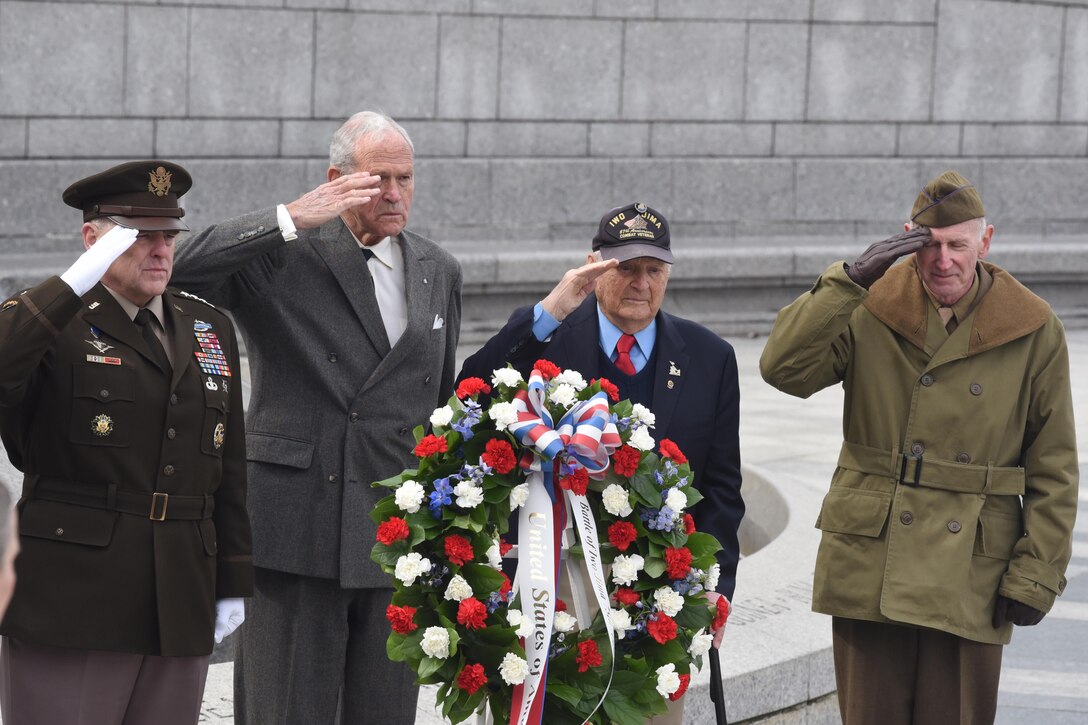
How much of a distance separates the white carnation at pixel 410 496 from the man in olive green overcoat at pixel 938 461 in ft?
4.06

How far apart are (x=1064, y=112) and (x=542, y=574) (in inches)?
565

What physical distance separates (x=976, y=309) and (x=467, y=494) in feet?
5.28

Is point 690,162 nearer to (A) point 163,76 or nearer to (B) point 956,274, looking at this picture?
(A) point 163,76

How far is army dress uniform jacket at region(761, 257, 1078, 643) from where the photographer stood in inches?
163

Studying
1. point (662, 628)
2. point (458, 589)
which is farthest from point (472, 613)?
point (662, 628)

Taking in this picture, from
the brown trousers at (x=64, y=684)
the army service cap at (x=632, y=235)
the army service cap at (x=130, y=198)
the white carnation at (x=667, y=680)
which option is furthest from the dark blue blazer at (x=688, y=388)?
the brown trousers at (x=64, y=684)

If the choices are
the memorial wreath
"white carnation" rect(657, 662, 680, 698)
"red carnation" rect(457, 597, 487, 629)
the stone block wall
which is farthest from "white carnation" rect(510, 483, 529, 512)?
the stone block wall

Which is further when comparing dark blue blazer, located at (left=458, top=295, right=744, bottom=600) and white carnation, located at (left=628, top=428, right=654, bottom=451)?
dark blue blazer, located at (left=458, top=295, right=744, bottom=600)

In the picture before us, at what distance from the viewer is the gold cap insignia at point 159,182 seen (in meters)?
3.60

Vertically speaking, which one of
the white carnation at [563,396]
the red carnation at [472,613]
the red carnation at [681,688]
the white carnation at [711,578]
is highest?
the white carnation at [563,396]

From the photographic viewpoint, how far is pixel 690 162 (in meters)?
14.8

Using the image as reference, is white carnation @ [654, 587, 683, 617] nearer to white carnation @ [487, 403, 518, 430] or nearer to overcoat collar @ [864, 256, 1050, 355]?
white carnation @ [487, 403, 518, 430]

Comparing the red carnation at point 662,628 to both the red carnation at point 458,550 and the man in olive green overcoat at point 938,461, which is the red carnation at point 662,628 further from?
the man in olive green overcoat at point 938,461

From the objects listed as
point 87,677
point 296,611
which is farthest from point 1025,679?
point 87,677
